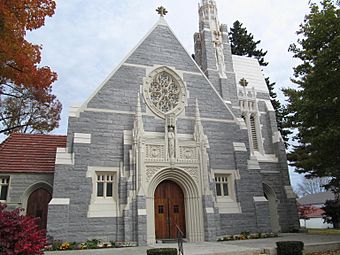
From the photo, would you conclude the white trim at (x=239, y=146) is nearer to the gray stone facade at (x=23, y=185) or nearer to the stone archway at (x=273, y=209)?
the stone archway at (x=273, y=209)

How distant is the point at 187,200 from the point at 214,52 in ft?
39.2

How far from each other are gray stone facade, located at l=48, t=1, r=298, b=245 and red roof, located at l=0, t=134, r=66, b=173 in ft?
8.23

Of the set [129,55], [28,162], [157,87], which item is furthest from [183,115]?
[28,162]

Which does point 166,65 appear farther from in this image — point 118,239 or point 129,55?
point 118,239

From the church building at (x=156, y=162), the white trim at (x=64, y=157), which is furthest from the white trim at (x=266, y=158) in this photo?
the white trim at (x=64, y=157)

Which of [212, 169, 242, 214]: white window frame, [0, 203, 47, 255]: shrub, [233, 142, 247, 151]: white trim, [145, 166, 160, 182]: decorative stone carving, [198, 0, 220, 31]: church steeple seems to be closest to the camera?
[0, 203, 47, 255]: shrub

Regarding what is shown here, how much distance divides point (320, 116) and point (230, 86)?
953 centimetres

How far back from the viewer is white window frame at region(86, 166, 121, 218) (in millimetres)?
13078

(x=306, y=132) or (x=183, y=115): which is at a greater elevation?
(x=183, y=115)

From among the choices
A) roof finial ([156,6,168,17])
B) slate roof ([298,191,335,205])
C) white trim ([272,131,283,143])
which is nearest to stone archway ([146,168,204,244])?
white trim ([272,131,283,143])

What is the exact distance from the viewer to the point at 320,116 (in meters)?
12.3

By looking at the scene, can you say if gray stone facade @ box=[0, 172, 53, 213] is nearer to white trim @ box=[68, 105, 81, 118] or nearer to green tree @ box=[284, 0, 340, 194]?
white trim @ box=[68, 105, 81, 118]

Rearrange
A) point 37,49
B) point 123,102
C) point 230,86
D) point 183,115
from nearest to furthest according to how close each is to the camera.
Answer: point 37,49, point 123,102, point 183,115, point 230,86

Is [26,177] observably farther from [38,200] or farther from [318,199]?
[318,199]
